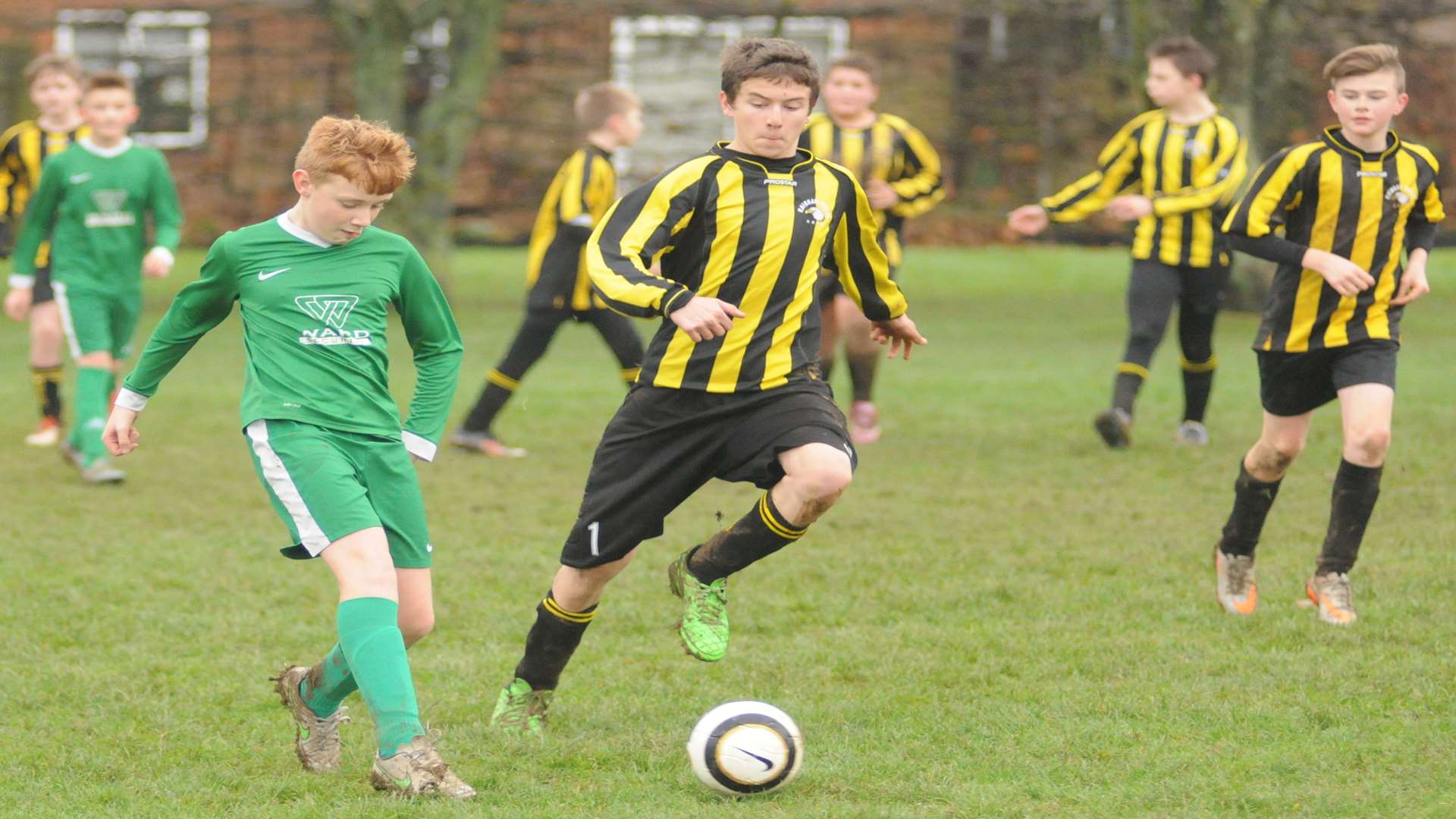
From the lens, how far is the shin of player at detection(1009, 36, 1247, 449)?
9391mm

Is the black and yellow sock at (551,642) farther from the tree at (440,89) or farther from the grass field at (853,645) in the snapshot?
the tree at (440,89)

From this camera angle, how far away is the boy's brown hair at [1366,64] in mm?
5602

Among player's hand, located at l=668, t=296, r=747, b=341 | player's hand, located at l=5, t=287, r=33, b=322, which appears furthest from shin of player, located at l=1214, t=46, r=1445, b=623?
player's hand, located at l=5, t=287, r=33, b=322

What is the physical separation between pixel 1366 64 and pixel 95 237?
5.97 metres

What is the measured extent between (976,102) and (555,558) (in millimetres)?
15345

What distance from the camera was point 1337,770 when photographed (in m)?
4.21

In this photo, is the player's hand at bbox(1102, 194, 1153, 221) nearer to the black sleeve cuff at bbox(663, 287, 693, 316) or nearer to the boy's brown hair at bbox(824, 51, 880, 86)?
the boy's brown hair at bbox(824, 51, 880, 86)

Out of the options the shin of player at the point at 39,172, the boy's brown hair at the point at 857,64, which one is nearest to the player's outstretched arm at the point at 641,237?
the boy's brown hair at the point at 857,64

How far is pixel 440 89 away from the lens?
1831 centimetres

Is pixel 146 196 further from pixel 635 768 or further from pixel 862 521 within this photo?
pixel 635 768

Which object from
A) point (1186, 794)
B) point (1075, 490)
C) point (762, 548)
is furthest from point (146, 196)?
point (1186, 794)

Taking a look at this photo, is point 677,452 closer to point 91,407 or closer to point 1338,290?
point 1338,290

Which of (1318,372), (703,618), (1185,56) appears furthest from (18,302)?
(1318,372)

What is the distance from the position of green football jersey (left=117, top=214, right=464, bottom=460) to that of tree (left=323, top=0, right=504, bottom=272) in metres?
12.9
